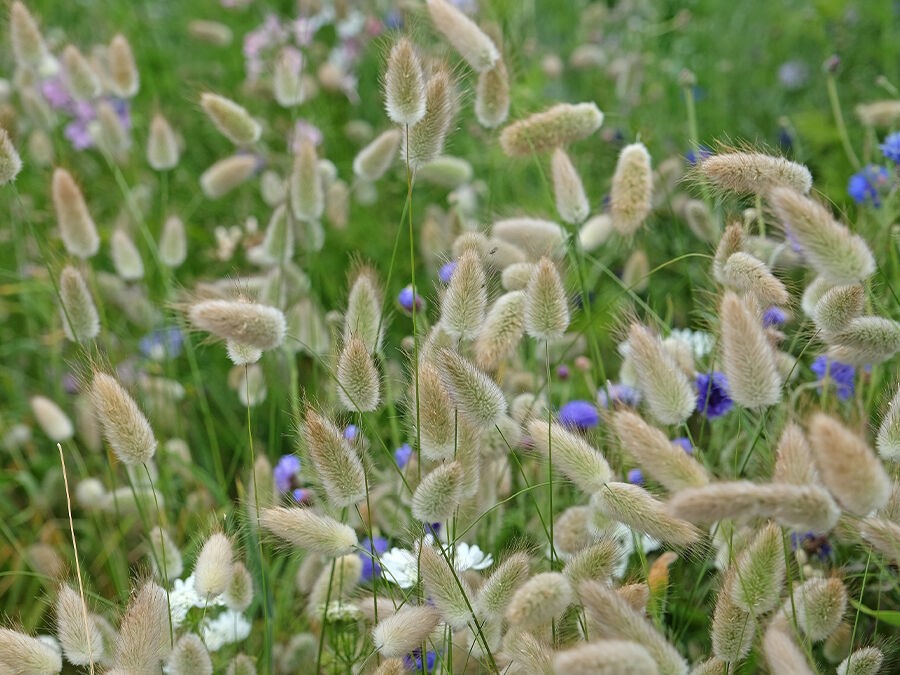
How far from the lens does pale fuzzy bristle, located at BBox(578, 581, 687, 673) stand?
3.62ft

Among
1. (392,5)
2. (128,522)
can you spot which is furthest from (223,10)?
(128,522)

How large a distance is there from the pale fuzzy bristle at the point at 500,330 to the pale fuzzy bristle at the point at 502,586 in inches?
12.5

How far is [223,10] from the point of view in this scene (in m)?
4.45

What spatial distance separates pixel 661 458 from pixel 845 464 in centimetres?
22

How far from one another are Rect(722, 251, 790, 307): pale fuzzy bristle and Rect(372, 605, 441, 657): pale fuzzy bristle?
1.93 feet

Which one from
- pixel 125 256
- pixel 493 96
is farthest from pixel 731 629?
pixel 125 256

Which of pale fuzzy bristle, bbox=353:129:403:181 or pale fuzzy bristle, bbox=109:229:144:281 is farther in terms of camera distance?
pale fuzzy bristle, bbox=109:229:144:281

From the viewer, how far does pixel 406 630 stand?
1.28 meters

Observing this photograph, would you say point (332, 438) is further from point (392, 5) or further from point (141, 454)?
point (392, 5)

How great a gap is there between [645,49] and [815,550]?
2.35 metres

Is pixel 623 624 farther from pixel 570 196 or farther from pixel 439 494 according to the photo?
pixel 570 196

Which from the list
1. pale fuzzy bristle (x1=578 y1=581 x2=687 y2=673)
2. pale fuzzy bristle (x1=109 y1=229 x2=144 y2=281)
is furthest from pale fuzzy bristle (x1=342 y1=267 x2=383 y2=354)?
pale fuzzy bristle (x1=109 y1=229 x2=144 y2=281)

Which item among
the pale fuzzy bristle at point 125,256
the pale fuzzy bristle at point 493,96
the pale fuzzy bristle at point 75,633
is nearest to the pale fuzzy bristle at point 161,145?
the pale fuzzy bristle at point 125,256

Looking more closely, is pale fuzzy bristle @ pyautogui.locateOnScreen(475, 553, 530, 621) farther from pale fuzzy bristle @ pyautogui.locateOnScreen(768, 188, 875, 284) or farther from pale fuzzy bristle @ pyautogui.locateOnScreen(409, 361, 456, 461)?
pale fuzzy bristle @ pyautogui.locateOnScreen(768, 188, 875, 284)
